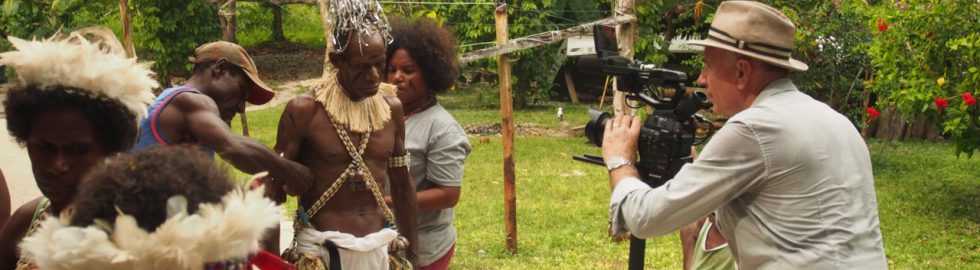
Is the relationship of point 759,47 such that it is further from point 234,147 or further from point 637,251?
point 234,147

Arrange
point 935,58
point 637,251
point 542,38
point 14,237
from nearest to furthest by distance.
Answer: point 14,237
point 637,251
point 542,38
point 935,58

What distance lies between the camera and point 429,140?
4027mm

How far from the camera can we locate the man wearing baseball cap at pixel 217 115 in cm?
318

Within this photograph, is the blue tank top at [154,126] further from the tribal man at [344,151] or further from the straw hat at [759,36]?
the straw hat at [759,36]

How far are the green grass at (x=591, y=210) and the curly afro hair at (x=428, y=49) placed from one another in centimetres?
267

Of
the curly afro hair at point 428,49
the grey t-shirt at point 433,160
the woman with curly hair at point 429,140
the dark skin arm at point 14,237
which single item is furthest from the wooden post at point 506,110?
the dark skin arm at point 14,237

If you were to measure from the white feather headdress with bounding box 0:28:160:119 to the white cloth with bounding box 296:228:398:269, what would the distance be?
A: 113 cm

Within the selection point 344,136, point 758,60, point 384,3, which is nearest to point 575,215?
point 384,3

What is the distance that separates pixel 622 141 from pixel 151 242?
1.69 metres

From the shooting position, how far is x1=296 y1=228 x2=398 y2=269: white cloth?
336 centimetres

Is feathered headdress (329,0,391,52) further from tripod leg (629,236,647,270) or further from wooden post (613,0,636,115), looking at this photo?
wooden post (613,0,636,115)

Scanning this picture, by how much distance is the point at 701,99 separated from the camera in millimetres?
3074

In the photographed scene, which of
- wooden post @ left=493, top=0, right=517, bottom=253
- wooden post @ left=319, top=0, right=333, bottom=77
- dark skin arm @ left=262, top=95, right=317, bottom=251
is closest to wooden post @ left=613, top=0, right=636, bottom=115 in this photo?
wooden post @ left=493, top=0, right=517, bottom=253

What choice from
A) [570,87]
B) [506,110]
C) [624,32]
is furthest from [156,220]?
[570,87]
